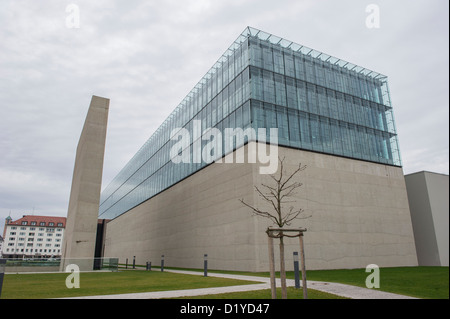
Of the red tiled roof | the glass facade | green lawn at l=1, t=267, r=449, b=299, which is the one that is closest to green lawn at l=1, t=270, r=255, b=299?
green lawn at l=1, t=267, r=449, b=299

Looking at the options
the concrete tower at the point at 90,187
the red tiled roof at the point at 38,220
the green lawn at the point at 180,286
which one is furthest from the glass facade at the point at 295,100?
the red tiled roof at the point at 38,220

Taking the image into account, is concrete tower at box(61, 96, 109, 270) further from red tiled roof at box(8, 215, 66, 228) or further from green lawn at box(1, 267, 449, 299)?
red tiled roof at box(8, 215, 66, 228)

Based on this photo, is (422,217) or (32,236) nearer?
(422,217)

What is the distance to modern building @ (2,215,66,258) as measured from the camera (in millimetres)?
127312

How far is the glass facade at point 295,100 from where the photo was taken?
28533 millimetres

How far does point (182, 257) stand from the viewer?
3644 cm

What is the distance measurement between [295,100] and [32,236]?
13948cm

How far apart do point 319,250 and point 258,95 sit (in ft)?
47.3

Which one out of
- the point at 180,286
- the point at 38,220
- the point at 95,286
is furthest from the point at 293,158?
the point at 38,220

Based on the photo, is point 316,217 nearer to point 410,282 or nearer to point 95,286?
point 410,282

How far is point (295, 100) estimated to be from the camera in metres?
30.1
